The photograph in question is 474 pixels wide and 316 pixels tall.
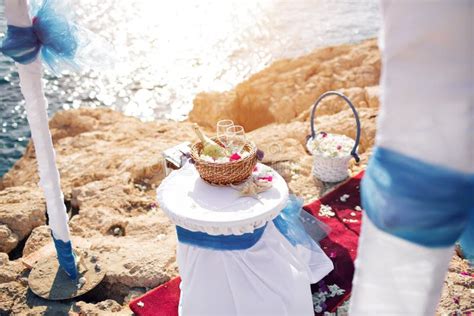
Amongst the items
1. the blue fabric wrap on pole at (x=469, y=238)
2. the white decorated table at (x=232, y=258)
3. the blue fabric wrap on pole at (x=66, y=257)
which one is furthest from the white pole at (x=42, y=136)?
the blue fabric wrap on pole at (x=469, y=238)

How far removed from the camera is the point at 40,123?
357cm

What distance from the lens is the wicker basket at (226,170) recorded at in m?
3.59

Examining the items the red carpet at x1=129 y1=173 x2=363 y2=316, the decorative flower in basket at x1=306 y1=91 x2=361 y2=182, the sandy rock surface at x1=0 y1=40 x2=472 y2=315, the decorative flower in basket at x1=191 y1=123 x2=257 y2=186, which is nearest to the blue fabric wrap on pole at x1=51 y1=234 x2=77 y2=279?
the sandy rock surface at x1=0 y1=40 x2=472 y2=315

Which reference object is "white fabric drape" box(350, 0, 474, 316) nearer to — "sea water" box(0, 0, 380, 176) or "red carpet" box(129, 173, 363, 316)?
"red carpet" box(129, 173, 363, 316)

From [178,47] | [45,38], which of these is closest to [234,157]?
[45,38]

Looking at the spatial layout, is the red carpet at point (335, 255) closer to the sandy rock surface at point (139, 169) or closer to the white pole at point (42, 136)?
the sandy rock surface at point (139, 169)

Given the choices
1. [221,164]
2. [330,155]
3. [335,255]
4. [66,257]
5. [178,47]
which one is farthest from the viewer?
[178,47]

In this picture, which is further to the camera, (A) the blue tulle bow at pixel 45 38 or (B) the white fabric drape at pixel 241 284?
(B) the white fabric drape at pixel 241 284

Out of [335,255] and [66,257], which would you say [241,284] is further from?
[66,257]

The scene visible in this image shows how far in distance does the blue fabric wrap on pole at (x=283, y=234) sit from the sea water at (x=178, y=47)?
5.56m

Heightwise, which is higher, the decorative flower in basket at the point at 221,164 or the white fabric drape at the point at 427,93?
the white fabric drape at the point at 427,93

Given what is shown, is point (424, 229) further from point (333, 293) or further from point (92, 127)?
point (92, 127)

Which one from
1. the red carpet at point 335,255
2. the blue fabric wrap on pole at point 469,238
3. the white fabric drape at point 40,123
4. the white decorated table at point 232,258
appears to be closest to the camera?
the blue fabric wrap on pole at point 469,238

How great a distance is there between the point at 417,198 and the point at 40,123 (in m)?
2.91
